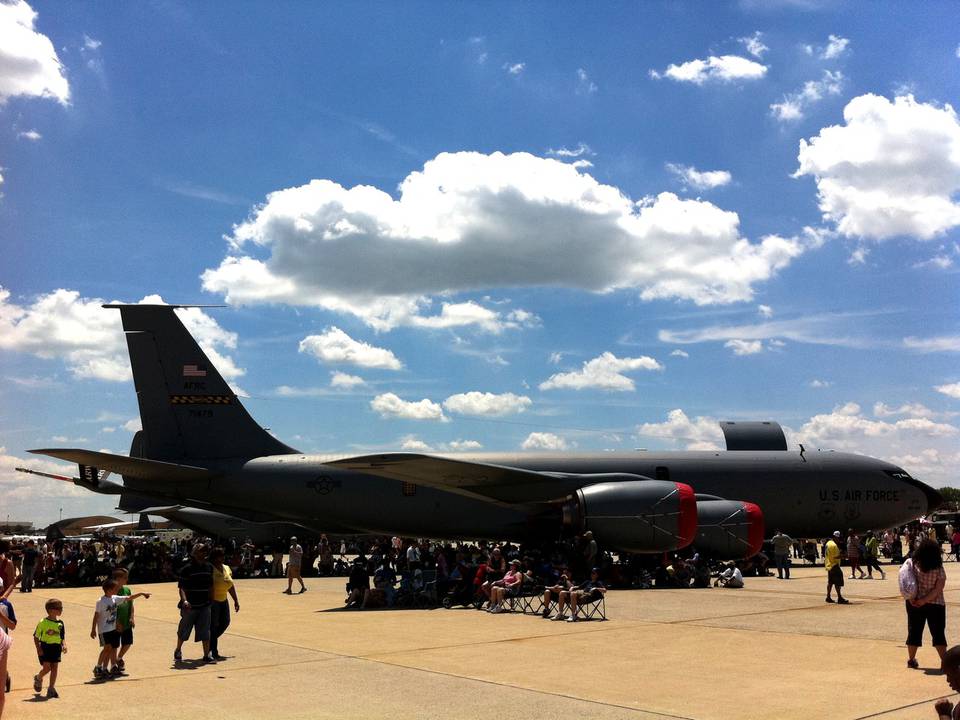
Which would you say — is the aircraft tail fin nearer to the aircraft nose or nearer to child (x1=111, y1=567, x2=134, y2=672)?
child (x1=111, y1=567, x2=134, y2=672)

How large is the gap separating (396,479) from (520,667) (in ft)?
50.5

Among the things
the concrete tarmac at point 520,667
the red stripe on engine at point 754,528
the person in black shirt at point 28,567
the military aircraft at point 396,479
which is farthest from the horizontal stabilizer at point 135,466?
the red stripe on engine at point 754,528

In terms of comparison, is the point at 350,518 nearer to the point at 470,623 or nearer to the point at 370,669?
the point at 470,623

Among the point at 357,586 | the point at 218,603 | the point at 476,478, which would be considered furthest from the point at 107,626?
the point at 476,478

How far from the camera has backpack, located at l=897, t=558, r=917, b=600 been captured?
9.66 m

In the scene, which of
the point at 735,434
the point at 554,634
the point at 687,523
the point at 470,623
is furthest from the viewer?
the point at 735,434

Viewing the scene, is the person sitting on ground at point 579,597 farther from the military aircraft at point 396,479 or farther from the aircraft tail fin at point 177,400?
the aircraft tail fin at point 177,400

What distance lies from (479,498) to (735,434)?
10.8m

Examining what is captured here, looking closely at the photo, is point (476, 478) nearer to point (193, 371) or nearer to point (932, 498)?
point (193, 371)

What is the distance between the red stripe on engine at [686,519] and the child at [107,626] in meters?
14.6

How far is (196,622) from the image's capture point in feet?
36.2

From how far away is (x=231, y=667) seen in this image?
10.6 m

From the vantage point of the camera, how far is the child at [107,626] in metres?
9.88

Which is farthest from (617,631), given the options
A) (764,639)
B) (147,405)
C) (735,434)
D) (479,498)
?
(147,405)
